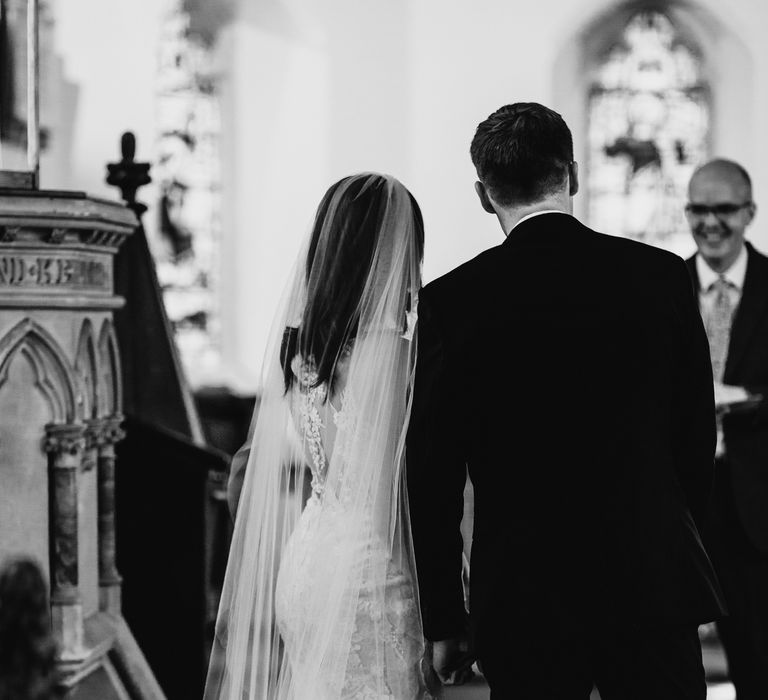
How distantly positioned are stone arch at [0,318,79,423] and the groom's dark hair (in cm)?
108

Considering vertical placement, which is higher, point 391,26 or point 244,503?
point 391,26

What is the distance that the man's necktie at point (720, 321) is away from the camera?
4.25 meters

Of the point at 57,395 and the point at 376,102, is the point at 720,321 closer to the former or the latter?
the point at 57,395

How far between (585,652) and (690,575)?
0.73 feet

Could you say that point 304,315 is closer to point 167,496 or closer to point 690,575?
point 690,575

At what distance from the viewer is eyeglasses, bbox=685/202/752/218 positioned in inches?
166

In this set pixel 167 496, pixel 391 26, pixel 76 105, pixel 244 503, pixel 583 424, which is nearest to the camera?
pixel 583 424

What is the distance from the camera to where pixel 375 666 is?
2633 millimetres

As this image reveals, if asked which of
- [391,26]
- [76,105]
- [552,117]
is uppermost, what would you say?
[391,26]

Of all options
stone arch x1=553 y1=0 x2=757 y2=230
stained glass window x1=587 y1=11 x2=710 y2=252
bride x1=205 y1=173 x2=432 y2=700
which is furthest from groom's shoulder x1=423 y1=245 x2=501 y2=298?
stained glass window x1=587 y1=11 x2=710 y2=252

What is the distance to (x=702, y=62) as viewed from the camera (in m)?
9.20

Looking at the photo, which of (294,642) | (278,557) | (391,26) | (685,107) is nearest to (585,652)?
(294,642)

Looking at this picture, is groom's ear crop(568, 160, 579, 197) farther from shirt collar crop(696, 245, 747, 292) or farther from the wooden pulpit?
shirt collar crop(696, 245, 747, 292)

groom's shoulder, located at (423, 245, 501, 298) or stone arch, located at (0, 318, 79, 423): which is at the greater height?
groom's shoulder, located at (423, 245, 501, 298)
